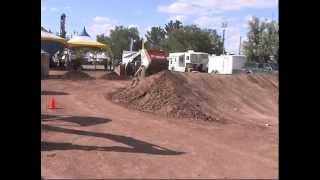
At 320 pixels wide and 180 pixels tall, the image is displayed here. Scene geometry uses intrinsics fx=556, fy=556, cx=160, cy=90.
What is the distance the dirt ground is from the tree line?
125ft

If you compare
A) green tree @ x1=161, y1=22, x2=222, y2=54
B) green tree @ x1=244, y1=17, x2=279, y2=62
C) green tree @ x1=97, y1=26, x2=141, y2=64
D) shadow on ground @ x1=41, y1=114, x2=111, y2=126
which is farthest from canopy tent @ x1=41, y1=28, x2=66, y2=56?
green tree @ x1=97, y1=26, x2=141, y2=64

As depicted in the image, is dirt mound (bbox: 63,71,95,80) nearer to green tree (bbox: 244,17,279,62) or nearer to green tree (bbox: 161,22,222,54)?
green tree (bbox: 244,17,279,62)

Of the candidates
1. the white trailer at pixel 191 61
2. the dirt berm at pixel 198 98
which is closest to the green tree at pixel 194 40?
the white trailer at pixel 191 61

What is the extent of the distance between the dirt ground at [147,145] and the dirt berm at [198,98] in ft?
3.11

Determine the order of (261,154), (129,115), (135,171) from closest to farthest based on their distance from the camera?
1. (135,171)
2. (261,154)
3. (129,115)

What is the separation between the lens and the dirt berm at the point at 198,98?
2183 cm

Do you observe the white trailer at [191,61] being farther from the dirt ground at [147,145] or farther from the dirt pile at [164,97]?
the dirt ground at [147,145]

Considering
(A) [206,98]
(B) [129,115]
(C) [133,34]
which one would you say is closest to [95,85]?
(A) [206,98]

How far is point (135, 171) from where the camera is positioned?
10.1 metres

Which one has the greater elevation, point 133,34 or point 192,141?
point 133,34
